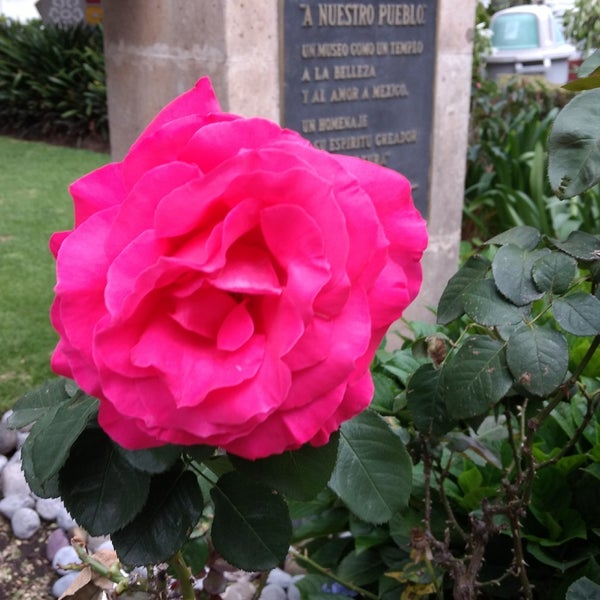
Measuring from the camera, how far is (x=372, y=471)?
91 centimetres

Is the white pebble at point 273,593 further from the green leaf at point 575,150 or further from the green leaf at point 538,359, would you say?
the green leaf at point 575,150

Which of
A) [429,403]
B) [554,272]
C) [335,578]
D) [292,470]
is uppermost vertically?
→ [554,272]

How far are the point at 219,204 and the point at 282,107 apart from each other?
→ 7.13 ft

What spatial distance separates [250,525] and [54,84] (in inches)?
393

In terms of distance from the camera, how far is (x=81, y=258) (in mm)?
638

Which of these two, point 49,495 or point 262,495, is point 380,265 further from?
point 49,495

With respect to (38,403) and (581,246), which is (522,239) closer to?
(581,246)

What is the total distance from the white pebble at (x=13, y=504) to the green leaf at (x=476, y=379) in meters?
2.05

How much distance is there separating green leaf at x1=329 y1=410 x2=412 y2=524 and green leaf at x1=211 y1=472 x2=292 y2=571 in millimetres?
86

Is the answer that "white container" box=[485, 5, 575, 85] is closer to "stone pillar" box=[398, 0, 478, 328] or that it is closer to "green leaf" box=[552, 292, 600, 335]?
"stone pillar" box=[398, 0, 478, 328]

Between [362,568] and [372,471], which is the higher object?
[372,471]

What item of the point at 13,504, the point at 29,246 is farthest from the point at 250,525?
the point at 29,246

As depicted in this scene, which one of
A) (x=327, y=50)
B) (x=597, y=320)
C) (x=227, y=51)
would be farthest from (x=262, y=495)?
(x=327, y=50)

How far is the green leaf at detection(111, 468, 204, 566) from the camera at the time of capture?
2.68 feet
